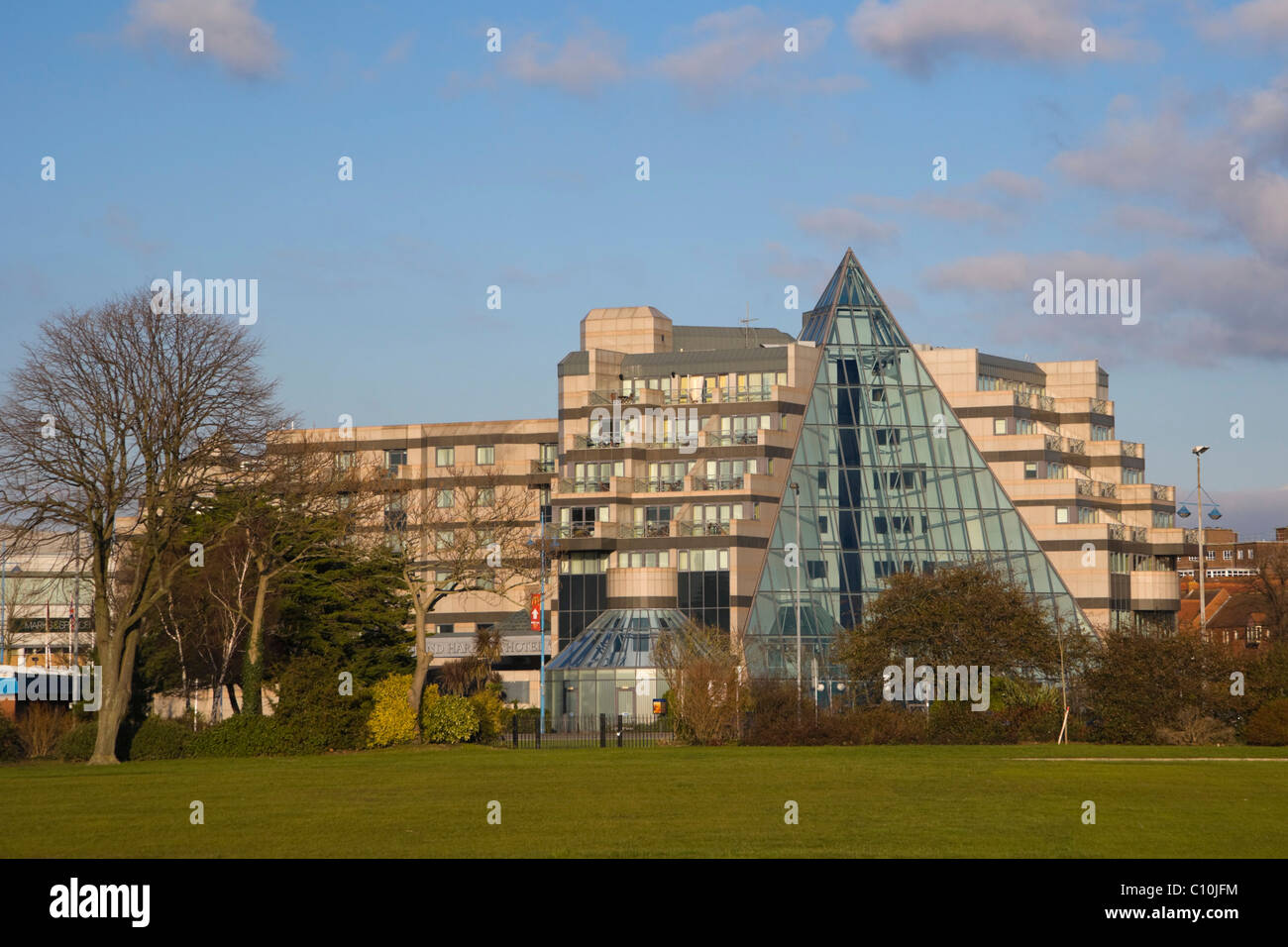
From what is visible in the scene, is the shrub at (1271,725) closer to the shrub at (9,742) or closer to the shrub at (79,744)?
the shrub at (79,744)

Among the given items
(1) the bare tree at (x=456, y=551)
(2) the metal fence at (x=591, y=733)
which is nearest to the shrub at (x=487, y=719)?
(2) the metal fence at (x=591, y=733)

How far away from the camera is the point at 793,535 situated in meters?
92.9

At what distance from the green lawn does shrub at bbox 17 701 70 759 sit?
32.0 feet

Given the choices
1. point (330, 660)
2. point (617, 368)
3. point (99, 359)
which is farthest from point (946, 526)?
point (99, 359)

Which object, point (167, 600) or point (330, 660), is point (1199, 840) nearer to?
point (330, 660)

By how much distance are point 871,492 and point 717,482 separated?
9117mm

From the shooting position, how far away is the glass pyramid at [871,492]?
297 ft

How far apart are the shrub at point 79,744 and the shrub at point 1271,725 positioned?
3866cm

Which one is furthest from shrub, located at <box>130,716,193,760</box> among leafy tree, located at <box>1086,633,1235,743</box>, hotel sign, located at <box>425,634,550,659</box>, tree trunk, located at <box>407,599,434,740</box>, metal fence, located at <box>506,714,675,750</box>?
hotel sign, located at <box>425,634,550,659</box>

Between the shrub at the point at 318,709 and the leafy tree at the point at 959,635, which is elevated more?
the leafy tree at the point at 959,635

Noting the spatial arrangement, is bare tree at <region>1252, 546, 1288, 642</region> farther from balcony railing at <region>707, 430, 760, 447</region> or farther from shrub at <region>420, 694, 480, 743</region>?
shrub at <region>420, 694, 480, 743</region>
